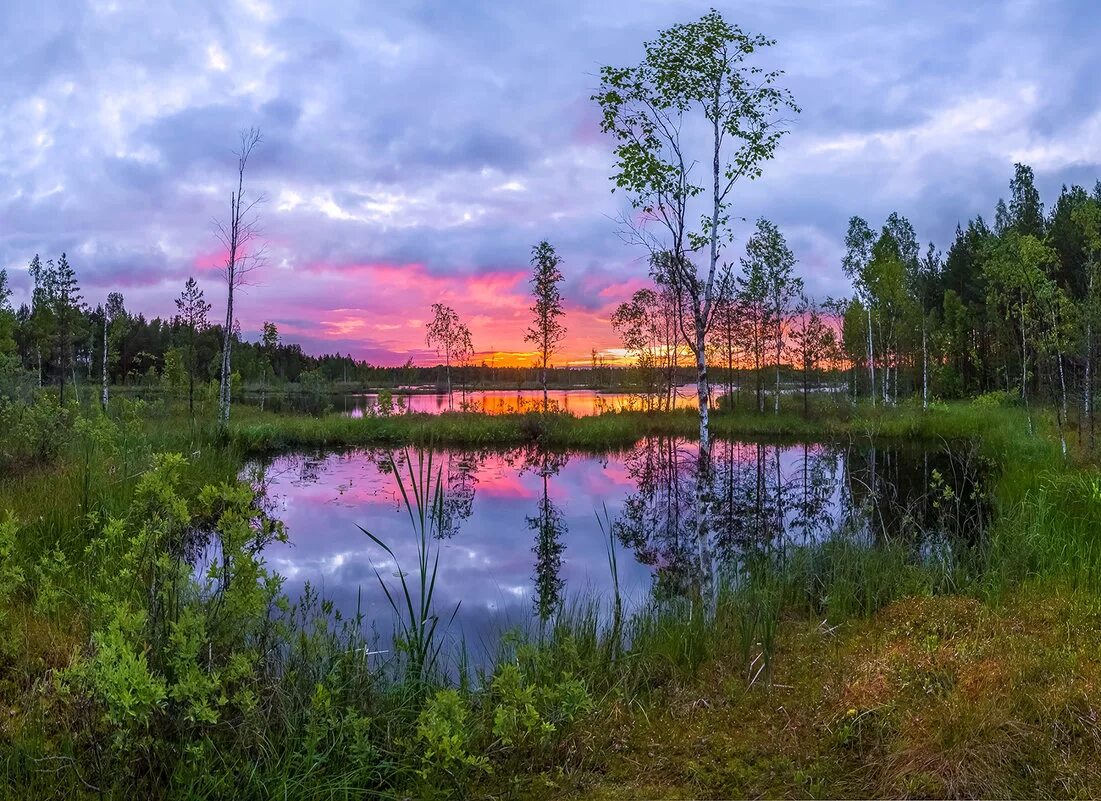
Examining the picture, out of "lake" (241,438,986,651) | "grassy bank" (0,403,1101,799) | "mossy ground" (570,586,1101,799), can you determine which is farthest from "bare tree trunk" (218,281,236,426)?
"mossy ground" (570,586,1101,799)

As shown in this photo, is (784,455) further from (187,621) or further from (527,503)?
(187,621)

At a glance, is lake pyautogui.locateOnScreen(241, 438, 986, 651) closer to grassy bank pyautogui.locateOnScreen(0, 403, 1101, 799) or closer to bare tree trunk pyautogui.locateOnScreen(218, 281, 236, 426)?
grassy bank pyautogui.locateOnScreen(0, 403, 1101, 799)

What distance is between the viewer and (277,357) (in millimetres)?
105000

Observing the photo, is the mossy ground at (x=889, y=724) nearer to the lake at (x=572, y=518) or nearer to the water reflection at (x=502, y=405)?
the lake at (x=572, y=518)

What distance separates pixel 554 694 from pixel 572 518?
407 inches

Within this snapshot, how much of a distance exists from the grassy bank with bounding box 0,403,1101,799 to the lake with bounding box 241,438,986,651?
0.98 meters

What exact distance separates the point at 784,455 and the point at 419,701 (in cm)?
2214

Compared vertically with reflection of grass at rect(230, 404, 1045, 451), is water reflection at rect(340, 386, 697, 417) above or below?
above

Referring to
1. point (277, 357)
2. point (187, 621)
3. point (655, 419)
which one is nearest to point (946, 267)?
point (655, 419)

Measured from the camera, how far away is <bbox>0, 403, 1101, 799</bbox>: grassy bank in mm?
2930

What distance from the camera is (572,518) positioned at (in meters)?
13.5

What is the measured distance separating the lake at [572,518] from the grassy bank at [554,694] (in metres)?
0.98

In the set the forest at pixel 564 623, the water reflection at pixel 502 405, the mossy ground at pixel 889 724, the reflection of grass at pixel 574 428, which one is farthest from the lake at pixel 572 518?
the water reflection at pixel 502 405

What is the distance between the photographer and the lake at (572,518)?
8336mm
